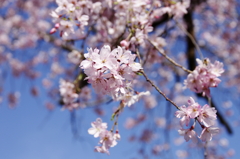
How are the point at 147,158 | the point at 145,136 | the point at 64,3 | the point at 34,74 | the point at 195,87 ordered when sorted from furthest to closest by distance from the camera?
the point at 34,74, the point at 145,136, the point at 147,158, the point at 64,3, the point at 195,87

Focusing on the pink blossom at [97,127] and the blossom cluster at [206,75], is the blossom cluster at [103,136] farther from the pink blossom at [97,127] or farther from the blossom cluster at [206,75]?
the blossom cluster at [206,75]

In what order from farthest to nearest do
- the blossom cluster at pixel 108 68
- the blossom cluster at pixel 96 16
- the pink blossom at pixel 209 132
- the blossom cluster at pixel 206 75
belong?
the blossom cluster at pixel 96 16 → the blossom cluster at pixel 206 75 → the pink blossom at pixel 209 132 → the blossom cluster at pixel 108 68

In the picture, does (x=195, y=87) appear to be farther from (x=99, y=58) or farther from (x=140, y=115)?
(x=140, y=115)

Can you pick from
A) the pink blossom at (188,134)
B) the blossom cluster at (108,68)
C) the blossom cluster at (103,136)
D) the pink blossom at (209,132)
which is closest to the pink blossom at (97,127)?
the blossom cluster at (103,136)

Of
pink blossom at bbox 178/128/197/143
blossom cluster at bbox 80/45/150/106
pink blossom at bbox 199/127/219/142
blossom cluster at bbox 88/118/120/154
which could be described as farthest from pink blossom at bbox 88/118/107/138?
pink blossom at bbox 199/127/219/142

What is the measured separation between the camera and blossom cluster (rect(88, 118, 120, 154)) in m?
1.34

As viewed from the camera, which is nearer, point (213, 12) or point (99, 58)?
point (99, 58)

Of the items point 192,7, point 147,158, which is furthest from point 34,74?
point 192,7

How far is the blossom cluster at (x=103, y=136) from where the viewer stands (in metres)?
1.34

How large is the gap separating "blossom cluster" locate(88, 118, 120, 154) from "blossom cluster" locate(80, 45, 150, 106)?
0.99 ft

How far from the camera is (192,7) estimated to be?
11.7 ft

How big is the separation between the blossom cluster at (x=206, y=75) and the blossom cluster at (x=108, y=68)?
0.39 metres

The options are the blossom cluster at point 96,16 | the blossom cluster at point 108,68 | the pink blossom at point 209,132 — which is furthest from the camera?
the blossom cluster at point 96,16

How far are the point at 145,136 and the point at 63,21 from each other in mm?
3972
